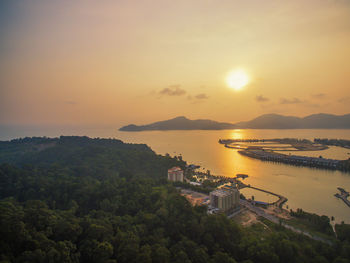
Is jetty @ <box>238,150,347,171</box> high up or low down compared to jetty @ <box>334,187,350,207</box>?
up

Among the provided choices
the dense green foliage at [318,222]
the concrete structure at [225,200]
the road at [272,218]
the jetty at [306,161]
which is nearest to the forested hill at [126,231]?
the road at [272,218]

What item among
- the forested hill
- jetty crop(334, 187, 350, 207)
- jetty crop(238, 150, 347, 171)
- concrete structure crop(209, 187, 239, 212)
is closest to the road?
the forested hill

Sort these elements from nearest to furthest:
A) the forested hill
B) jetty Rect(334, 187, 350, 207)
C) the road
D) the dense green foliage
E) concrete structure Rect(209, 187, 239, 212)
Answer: the forested hill < the road < the dense green foliage < concrete structure Rect(209, 187, 239, 212) < jetty Rect(334, 187, 350, 207)

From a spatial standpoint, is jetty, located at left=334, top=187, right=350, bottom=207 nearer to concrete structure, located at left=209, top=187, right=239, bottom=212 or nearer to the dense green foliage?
the dense green foliage

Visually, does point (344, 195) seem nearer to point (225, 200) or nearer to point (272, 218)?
point (272, 218)

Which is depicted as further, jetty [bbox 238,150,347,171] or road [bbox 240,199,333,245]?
jetty [bbox 238,150,347,171]

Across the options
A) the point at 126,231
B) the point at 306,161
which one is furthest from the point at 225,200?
the point at 306,161

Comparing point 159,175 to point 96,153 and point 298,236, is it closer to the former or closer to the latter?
point 96,153
